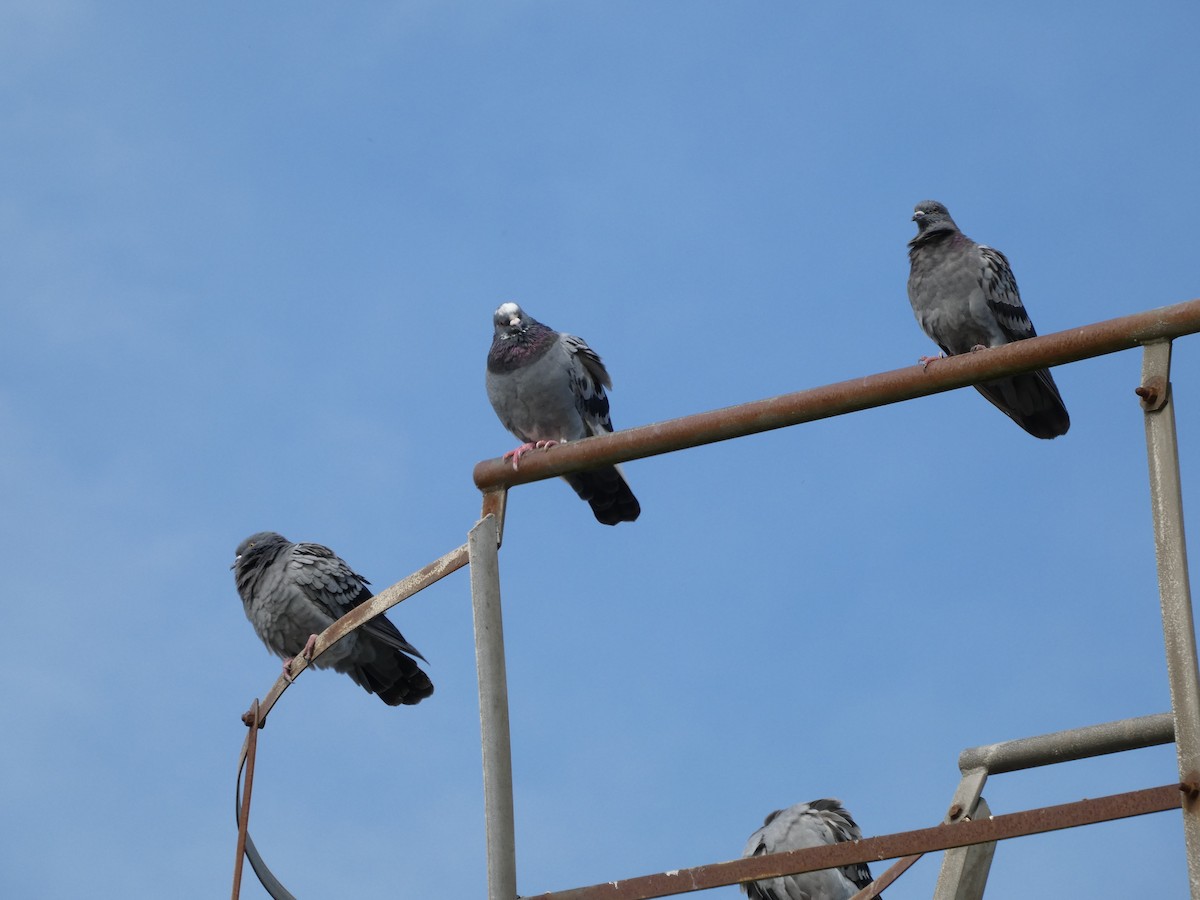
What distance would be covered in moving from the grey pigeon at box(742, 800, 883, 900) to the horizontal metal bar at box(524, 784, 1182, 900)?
135 inches

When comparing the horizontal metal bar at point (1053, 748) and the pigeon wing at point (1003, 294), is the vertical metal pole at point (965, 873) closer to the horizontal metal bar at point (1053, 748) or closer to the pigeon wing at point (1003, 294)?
the horizontal metal bar at point (1053, 748)

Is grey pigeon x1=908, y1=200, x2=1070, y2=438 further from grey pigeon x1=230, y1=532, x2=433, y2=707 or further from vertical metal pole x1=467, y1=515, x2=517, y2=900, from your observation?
vertical metal pole x1=467, y1=515, x2=517, y2=900

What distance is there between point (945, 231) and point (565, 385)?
A: 2857mm

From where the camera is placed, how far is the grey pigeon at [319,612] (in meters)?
11.6

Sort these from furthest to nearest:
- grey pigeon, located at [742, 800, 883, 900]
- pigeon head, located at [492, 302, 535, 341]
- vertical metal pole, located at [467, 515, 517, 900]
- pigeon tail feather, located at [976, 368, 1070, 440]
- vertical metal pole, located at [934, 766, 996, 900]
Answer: pigeon head, located at [492, 302, 535, 341] < pigeon tail feather, located at [976, 368, 1070, 440] < grey pigeon, located at [742, 800, 883, 900] < vertical metal pole, located at [934, 766, 996, 900] < vertical metal pole, located at [467, 515, 517, 900]

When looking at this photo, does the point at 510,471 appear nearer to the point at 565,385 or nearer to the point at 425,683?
the point at 565,385

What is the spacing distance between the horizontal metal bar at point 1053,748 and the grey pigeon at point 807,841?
2.25 meters

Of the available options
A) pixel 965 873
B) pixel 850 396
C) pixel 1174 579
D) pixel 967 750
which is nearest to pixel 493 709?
pixel 850 396

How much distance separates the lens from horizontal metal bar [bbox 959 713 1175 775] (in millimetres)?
5836

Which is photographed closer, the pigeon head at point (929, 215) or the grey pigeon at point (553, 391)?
the grey pigeon at point (553, 391)

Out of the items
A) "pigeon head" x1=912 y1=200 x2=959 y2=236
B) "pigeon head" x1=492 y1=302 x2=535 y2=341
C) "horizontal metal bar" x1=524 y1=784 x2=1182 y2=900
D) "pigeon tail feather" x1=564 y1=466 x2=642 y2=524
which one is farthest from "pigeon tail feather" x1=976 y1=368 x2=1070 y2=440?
"horizontal metal bar" x1=524 y1=784 x2=1182 y2=900

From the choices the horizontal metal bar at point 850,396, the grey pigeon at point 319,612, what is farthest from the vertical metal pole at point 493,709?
the grey pigeon at point 319,612

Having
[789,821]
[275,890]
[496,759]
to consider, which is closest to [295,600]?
[789,821]

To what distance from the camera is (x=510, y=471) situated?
5750 millimetres
